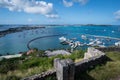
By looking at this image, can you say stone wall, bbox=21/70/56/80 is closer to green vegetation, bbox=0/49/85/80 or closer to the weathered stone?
the weathered stone

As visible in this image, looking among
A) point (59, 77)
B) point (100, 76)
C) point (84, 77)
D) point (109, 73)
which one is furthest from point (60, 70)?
point (109, 73)

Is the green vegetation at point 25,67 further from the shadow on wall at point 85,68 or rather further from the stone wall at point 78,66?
the shadow on wall at point 85,68

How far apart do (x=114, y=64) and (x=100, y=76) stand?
2.65 meters

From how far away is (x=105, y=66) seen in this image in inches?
422

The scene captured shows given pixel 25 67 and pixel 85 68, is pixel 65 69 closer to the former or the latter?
pixel 85 68

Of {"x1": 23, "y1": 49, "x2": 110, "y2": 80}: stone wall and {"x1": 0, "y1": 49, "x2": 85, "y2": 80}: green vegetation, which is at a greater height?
{"x1": 23, "y1": 49, "x2": 110, "y2": 80}: stone wall

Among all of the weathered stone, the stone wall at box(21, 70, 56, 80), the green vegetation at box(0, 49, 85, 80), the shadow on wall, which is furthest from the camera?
the green vegetation at box(0, 49, 85, 80)

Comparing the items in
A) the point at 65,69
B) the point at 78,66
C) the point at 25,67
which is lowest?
the point at 25,67

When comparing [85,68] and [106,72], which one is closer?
[106,72]

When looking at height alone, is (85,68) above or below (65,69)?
below

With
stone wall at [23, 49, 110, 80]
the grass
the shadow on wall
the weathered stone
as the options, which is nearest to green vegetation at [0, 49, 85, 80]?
stone wall at [23, 49, 110, 80]

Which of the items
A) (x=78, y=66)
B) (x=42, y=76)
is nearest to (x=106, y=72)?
(x=78, y=66)

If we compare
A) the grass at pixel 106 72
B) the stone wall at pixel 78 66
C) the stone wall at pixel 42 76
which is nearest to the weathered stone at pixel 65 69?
the stone wall at pixel 78 66

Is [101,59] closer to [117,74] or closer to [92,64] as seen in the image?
[92,64]
